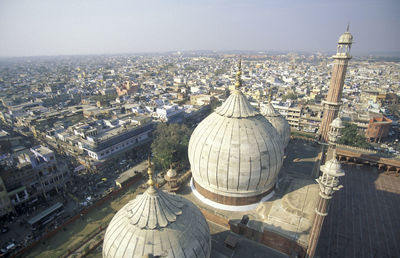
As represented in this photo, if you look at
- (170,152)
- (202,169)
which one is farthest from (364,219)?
(170,152)

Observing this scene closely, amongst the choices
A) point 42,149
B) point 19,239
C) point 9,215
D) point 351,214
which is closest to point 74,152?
point 42,149

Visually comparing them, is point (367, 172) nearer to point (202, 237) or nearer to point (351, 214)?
point (351, 214)

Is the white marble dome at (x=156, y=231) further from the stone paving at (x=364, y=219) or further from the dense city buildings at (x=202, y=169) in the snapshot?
the stone paving at (x=364, y=219)

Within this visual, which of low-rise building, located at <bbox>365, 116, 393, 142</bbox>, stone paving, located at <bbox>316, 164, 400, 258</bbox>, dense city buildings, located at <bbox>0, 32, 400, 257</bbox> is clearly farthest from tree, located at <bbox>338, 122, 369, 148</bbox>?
low-rise building, located at <bbox>365, 116, 393, 142</bbox>

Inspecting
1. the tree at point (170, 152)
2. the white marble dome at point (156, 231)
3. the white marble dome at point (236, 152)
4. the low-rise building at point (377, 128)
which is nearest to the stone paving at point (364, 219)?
the white marble dome at point (236, 152)

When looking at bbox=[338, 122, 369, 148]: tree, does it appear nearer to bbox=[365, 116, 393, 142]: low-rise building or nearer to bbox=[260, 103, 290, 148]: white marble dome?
bbox=[365, 116, 393, 142]: low-rise building

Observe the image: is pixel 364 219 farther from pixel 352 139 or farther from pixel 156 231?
pixel 352 139
